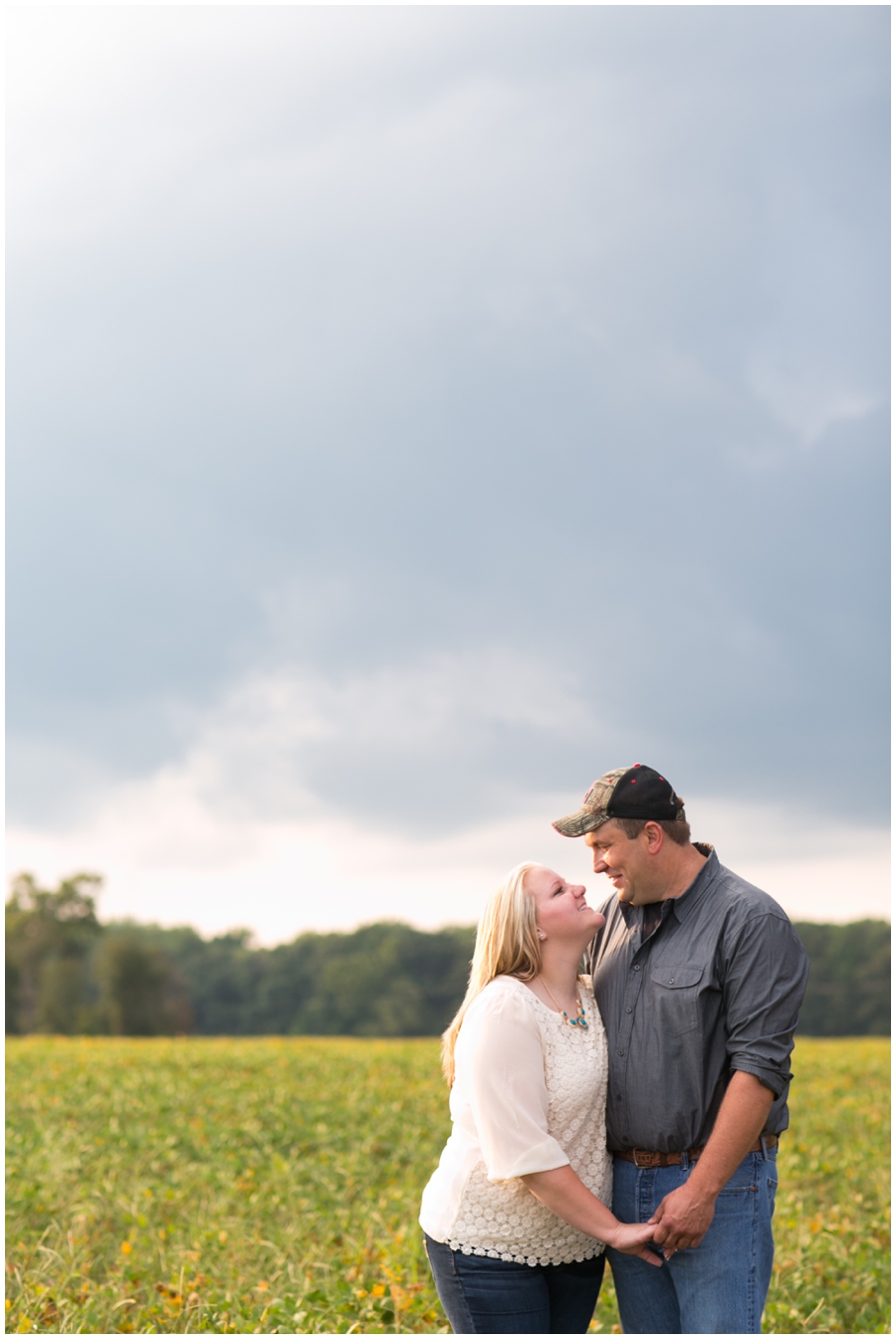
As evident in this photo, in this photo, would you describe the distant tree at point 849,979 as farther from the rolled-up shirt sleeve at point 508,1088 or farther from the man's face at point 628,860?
the rolled-up shirt sleeve at point 508,1088

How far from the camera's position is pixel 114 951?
47.8 meters

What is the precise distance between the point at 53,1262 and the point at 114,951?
145 feet

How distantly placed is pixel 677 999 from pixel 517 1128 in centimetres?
64

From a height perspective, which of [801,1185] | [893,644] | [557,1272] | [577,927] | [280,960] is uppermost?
[893,644]

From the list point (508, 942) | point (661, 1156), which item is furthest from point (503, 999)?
point (661, 1156)

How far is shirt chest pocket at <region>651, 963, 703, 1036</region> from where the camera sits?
3.36 metres

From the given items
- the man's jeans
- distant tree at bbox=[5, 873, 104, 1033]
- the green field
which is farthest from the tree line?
the man's jeans

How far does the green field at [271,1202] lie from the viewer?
5.31 meters

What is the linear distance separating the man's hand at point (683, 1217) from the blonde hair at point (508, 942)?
75 centimetres

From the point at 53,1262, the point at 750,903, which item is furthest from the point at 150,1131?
the point at 750,903

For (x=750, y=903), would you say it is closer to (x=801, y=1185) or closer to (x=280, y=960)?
(x=801, y=1185)

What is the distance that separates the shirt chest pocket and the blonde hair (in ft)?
1.30

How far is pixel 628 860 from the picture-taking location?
3.59m

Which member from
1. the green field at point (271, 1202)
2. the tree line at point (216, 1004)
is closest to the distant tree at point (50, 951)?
the tree line at point (216, 1004)
